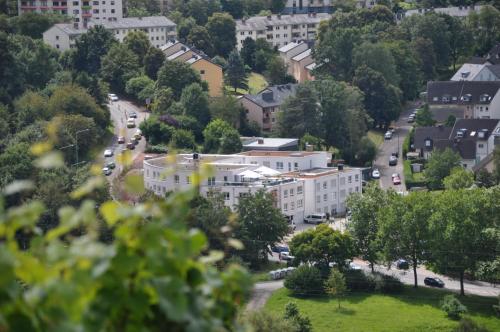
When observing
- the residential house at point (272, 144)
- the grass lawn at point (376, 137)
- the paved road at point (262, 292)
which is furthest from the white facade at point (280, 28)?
the paved road at point (262, 292)

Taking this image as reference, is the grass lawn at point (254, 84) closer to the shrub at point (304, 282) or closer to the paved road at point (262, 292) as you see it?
the paved road at point (262, 292)

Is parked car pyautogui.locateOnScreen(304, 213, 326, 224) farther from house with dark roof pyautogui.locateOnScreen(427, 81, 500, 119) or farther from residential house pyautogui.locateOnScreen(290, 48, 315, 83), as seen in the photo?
residential house pyautogui.locateOnScreen(290, 48, 315, 83)

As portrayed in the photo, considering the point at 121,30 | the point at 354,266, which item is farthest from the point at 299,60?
the point at 354,266

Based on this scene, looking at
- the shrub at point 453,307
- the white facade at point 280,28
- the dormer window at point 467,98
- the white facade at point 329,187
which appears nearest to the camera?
the shrub at point 453,307

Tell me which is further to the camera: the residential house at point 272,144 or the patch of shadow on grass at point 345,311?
the residential house at point 272,144

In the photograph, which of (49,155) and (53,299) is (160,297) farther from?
(49,155)

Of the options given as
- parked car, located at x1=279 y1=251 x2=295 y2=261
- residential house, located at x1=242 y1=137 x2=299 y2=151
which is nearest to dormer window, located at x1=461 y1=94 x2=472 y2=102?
residential house, located at x1=242 y1=137 x2=299 y2=151

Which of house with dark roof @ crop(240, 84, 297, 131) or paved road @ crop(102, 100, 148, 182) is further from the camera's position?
house with dark roof @ crop(240, 84, 297, 131)
